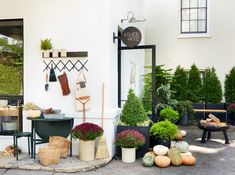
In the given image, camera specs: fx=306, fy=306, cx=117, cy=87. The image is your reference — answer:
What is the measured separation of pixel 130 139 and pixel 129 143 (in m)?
0.08

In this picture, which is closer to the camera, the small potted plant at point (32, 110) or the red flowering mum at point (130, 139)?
the red flowering mum at point (130, 139)

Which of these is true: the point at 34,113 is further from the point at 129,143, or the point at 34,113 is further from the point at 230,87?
the point at 230,87

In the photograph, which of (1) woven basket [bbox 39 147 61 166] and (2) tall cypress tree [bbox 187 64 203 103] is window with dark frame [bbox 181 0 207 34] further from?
(1) woven basket [bbox 39 147 61 166]

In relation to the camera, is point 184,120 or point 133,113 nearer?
point 133,113

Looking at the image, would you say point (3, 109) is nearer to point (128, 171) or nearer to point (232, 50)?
point (128, 171)

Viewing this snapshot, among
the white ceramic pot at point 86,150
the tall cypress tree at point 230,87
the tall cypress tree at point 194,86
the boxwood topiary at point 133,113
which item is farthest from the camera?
the tall cypress tree at point 194,86

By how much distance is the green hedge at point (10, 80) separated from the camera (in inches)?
256

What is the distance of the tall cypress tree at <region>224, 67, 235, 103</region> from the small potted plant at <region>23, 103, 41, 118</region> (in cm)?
752

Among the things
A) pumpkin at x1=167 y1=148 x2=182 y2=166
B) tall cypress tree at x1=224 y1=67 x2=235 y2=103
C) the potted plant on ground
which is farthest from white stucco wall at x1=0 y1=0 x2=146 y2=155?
tall cypress tree at x1=224 y1=67 x2=235 y2=103

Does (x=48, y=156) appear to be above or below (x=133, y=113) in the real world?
below

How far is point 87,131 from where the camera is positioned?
18.3 feet

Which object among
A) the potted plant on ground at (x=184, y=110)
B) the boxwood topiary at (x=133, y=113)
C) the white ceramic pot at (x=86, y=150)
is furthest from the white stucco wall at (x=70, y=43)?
the potted plant on ground at (x=184, y=110)

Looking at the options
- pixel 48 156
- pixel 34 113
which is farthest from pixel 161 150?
pixel 34 113

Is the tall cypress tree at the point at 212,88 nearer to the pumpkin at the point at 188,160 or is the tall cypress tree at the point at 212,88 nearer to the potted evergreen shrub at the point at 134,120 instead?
the potted evergreen shrub at the point at 134,120
